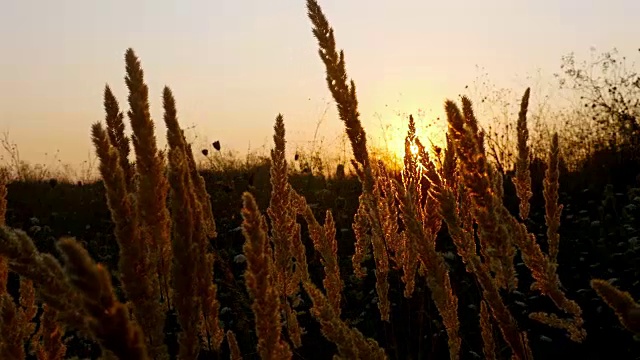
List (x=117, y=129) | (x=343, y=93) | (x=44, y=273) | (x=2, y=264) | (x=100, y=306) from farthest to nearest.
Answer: (x=343, y=93) < (x=117, y=129) < (x=2, y=264) < (x=44, y=273) < (x=100, y=306)

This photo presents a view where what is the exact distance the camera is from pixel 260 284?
99 cm

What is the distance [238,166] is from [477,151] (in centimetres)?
1206

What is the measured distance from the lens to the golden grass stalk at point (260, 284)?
3.21 feet

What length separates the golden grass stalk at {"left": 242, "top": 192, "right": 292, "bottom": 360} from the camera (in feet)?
3.21

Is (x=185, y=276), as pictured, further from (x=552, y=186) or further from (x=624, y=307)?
(x=552, y=186)

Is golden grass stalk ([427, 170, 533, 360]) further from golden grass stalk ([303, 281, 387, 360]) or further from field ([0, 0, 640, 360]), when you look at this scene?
golden grass stalk ([303, 281, 387, 360])

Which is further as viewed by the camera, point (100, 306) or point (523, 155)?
point (523, 155)

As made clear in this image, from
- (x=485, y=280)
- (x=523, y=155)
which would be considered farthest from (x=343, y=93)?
(x=485, y=280)

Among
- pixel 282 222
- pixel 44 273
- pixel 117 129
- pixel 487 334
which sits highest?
pixel 117 129

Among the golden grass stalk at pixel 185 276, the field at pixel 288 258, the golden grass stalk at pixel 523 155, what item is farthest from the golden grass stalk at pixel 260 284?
the golden grass stalk at pixel 523 155

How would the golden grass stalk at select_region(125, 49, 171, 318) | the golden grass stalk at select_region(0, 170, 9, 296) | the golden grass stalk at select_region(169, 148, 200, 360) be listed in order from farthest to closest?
1. the golden grass stalk at select_region(0, 170, 9, 296)
2. the golden grass stalk at select_region(125, 49, 171, 318)
3. the golden grass stalk at select_region(169, 148, 200, 360)

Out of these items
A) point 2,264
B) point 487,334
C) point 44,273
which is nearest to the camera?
point 44,273

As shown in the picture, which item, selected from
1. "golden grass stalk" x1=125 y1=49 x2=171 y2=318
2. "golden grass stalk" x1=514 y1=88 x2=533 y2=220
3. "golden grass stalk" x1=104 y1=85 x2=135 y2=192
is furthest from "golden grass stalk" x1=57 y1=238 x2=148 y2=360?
"golden grass stalk" x1=514 y1=88 x2=533 y2=220

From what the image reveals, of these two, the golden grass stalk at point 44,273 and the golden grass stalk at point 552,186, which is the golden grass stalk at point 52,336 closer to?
the golden grass stalk at point 44,273
